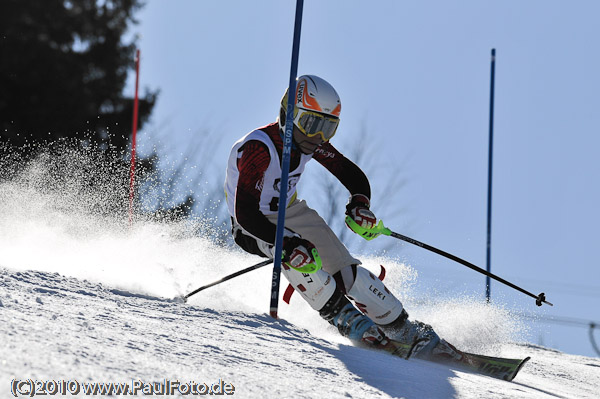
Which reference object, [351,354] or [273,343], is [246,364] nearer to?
[273,343]

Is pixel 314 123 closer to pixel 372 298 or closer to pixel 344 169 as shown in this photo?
pixel 344 169

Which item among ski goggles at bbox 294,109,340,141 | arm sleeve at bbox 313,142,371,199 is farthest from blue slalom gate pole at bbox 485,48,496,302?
ski goggles at bbox 294,109,340,141

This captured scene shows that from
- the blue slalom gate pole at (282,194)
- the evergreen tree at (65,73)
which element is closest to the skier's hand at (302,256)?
the blue slalom gate pole at (282,194)

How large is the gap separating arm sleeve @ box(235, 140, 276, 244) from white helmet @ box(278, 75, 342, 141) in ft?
1.02

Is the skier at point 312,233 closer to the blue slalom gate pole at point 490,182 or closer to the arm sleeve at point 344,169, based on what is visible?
the arm sleeve at point 344,169

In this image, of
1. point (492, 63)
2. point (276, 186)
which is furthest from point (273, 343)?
point (492, 63)

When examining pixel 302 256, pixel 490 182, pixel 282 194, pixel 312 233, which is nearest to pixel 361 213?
pixel 312 233

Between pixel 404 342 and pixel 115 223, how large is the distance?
14.4 ft

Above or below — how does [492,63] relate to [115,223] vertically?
above

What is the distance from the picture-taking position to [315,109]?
163 inches

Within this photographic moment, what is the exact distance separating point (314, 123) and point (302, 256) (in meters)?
0.83

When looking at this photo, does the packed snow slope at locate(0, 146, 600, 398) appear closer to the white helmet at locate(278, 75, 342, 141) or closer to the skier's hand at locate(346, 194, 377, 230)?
the skier's hand at locate(346, 194, 377, 230)

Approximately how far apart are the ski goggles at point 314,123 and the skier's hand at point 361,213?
537 mm

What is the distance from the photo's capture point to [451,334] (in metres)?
4.80
